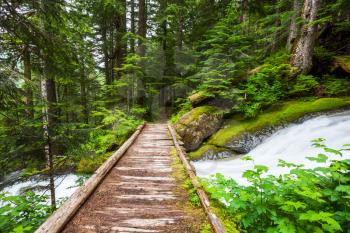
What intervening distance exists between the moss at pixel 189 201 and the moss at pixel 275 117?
5.81 meters

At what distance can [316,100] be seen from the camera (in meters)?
10.4

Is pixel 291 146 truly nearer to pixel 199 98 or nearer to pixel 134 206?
pixel 199 98

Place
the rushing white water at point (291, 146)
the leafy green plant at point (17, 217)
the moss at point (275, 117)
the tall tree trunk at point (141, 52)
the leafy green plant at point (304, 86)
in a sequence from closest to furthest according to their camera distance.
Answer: the leafy green plant at point (17, 217) → the rushing white water at point (291, 146) → the moss at point (275, 117) → the leafy green plant at point (304, 86) → the tall tree trunk at point (141, 52)

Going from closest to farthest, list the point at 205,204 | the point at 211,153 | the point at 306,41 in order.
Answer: the point at 205,204 → the point at 211,153 → the point at 306,41

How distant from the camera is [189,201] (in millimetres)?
3828

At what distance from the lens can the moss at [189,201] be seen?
312 centimetres

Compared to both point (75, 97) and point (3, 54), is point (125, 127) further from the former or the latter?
point (75, 97)

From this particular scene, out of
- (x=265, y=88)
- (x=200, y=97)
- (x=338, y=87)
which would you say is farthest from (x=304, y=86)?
(x=200, y=97)

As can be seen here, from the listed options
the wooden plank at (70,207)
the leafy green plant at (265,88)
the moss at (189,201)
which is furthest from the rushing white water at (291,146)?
the wooden plank at (70,207)

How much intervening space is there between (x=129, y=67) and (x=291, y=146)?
9827mm

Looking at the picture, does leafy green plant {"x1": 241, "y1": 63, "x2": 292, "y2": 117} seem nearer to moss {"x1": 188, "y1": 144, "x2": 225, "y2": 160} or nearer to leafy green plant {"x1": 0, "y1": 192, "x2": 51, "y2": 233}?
moss {"x1": 188, "y1": 144, "x2": 225, "y2": 160}

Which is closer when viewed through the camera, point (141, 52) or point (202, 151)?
point (202, 151)

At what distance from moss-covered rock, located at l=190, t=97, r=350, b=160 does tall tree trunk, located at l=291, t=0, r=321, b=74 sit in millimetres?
2079

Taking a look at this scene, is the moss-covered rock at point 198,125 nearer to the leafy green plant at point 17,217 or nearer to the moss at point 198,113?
the moss at point 198,113
